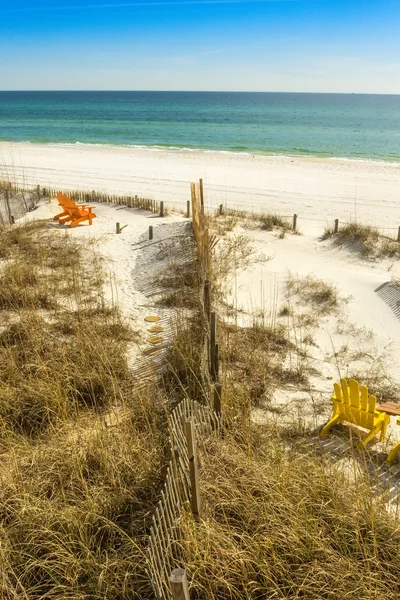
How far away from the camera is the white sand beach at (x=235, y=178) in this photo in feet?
57.7

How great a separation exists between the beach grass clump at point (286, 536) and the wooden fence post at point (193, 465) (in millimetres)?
88

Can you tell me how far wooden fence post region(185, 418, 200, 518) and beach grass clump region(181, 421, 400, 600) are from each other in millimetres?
88

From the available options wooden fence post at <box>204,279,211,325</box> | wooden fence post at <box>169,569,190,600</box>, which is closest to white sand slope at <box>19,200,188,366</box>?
wooden fence post at <box>204,279,211,325</box>

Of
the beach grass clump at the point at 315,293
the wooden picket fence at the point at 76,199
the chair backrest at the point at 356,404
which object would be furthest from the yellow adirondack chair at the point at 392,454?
the wooden picket fence at the point at 76,199

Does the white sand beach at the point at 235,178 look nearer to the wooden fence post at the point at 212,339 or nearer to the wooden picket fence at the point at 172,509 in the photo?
the wooden fence post at the point at 212,339

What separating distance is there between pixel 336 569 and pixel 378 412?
2.51 metres

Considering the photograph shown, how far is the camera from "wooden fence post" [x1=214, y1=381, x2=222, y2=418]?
13.2 feet

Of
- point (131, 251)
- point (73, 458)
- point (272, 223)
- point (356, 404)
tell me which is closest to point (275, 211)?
point (272, 223)

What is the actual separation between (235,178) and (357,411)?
1968 cm

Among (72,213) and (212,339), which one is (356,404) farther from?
(72,213)

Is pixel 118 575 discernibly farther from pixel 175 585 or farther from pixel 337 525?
pixel 337 525

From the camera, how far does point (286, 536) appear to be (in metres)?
2.92

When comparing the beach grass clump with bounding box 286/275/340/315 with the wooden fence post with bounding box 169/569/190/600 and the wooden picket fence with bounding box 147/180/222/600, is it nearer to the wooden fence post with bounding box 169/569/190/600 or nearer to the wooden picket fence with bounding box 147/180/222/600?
the wooden picket fence with bounding box 147/180/222/600

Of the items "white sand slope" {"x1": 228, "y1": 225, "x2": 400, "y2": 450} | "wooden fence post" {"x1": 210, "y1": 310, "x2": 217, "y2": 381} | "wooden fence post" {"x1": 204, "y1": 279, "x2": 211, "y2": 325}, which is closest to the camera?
"wooden fence post" {"x1": 210, "y1": 310, "x2": 217, "y2": 381}
